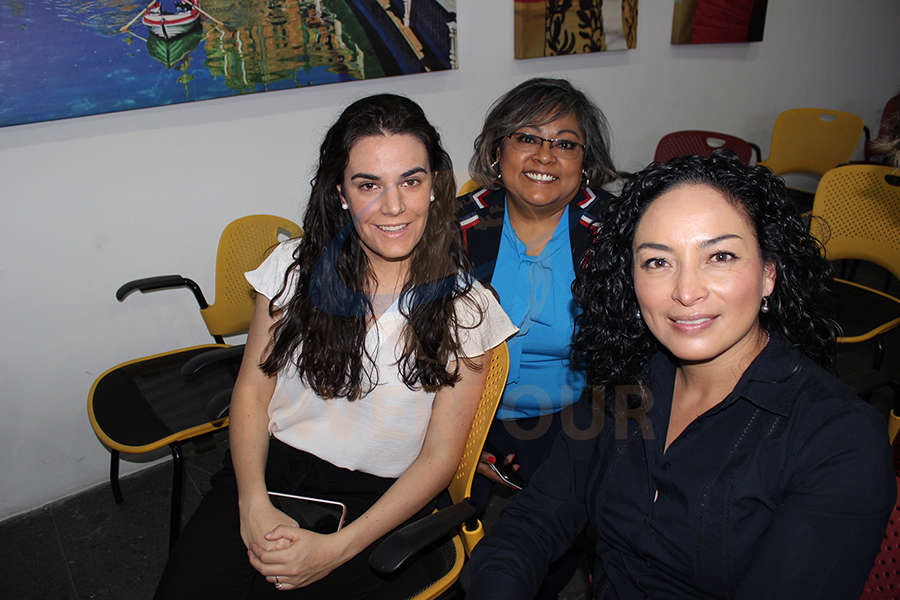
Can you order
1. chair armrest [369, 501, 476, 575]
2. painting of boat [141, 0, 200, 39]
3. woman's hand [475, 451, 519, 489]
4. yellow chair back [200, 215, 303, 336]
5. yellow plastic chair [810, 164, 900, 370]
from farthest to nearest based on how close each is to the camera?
yellow plastic chair [810, 164, 900, 370], yellow chair back [200, 215, 303, 336], painting of boat [141, 0, 200, 39], woman's hand [475, 451, 519, 489], chair armrest [369, 501, 476, 575]

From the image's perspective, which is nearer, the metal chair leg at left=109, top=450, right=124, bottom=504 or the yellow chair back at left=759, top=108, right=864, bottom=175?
the metal chair leg at left=109, top=450, right=124, bottom=504

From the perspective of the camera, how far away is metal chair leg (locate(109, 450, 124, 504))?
2.29 m

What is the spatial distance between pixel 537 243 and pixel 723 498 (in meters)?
1.01

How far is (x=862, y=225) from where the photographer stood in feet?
8.59

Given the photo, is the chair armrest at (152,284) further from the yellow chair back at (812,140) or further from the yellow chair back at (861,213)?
the yellow chair back at (812,140)

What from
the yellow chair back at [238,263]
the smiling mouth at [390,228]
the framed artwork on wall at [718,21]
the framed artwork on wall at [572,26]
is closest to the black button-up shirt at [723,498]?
the smiling mouth at [390,228]

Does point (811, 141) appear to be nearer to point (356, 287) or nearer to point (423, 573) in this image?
point (356, 287)

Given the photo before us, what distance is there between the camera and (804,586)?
879 mm

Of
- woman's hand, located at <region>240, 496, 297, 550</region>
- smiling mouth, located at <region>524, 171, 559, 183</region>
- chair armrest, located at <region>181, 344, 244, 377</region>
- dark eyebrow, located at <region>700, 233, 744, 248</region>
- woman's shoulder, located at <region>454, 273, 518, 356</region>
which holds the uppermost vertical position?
dark eyebrow, located at <region>700, 233, 744, 248</region>

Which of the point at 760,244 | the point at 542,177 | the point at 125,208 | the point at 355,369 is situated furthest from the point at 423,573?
the point at 125,208

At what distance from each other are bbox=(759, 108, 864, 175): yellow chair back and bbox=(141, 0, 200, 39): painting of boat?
10.6 ft

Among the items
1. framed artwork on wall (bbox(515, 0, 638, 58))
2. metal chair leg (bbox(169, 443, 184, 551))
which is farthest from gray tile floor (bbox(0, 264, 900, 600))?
framed artwork on wall (bbox(515, 0, 638, 58))

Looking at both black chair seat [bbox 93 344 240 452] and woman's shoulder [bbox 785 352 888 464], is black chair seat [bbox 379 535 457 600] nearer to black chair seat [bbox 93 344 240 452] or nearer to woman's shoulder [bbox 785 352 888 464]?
woman's shoulder [bbox 785 352 888 464]

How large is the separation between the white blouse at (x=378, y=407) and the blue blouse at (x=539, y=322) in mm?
286
